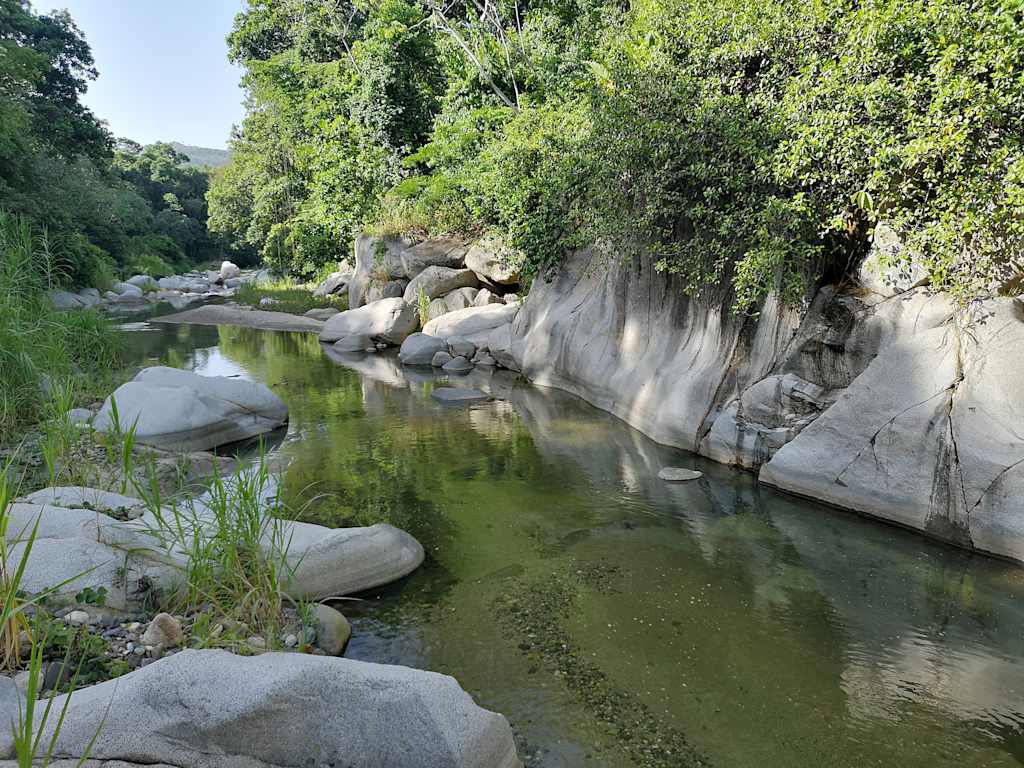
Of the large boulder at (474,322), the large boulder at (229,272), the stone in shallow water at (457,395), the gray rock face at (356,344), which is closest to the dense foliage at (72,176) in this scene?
the large boulder at (229,272)

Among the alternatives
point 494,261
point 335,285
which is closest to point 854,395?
point 494,261

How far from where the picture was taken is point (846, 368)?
7273mm

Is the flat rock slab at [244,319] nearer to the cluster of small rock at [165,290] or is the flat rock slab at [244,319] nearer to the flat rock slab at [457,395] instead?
the cluster of small rock at [165,290]

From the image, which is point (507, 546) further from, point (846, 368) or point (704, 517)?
point (846, 368)

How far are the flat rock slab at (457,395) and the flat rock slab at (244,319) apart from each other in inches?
446

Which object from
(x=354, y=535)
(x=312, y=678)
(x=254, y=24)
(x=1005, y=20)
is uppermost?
(x=254, y=24)

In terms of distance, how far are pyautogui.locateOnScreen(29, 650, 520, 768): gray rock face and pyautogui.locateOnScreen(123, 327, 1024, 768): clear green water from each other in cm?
71

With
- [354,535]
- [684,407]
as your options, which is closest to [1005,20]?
[684,407]

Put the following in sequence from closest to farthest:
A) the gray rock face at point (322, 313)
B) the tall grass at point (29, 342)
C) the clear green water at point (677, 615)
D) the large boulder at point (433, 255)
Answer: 1. the clear green water at point (677, 615)
2. the tall grass at point (29, 342)
3. the large boulder at point (433, 255)
4. the gray rock face at point (322, 313)

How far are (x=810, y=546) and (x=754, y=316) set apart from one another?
2859mm

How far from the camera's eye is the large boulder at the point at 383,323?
18.7m

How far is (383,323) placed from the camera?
1873 cm

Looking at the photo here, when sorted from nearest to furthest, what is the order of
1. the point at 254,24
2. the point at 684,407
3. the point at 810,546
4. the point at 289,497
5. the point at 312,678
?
1. the point at 312,678
2. the point at 810,546
3. the point at 289,497
4. the point at 684,407
5. the point at 254,24

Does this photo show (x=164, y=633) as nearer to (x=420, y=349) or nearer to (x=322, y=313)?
(x=420, y=349)
